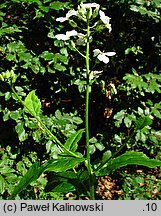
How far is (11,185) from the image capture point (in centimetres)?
288

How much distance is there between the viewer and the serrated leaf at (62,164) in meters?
1.63

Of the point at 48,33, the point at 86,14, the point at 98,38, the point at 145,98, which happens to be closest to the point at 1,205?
the point at 86,14

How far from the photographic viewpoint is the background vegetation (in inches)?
118

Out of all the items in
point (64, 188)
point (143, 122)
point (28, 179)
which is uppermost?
point (143, 122)

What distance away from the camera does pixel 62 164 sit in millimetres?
1655

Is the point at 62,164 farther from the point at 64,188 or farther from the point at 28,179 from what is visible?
the point at 64,188

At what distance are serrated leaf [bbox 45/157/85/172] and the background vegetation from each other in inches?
49.3

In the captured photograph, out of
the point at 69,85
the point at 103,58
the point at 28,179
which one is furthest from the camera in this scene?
the point at 69,85

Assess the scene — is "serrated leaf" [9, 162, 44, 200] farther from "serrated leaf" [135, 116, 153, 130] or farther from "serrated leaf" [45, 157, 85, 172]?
"serrated leaf" [135, 116, 153, 130]

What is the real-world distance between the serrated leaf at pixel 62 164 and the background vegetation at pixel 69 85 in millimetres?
1253

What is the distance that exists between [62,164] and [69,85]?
176cm

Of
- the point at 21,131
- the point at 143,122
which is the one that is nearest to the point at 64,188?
the point at 143,122

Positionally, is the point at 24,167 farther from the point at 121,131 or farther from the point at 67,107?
the point at 121,131

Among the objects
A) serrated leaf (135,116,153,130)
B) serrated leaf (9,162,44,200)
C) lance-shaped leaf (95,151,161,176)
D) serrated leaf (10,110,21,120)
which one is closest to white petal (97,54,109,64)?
serrated leaf (135,116,153,130)
